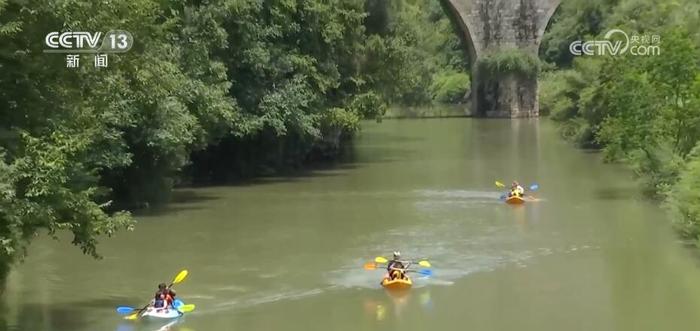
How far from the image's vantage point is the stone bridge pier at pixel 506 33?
47156 millimetres

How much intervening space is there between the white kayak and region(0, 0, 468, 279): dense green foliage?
1.03m

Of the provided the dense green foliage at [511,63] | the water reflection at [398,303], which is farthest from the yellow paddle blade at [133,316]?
the dense green foliage at [511,63]

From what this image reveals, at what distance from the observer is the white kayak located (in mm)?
11234

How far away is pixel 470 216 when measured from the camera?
18.9m

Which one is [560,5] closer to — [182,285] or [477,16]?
[477,16]

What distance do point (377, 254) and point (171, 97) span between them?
5.41 m

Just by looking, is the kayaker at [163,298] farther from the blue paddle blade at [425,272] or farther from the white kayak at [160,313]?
the blue paddle blade at [425,272]

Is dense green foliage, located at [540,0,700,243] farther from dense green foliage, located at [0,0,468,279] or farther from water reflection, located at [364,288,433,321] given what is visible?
dense green foliage, located at [0,0,468,279]

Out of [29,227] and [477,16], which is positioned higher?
[477,16]

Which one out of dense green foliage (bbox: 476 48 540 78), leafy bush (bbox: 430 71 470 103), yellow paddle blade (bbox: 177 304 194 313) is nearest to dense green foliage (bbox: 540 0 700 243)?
yellow paddle blade (bbox: 177 304 194 313)

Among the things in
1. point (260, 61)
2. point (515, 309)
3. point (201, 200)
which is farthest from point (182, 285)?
point (260, 61)

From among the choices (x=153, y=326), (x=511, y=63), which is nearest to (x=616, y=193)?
(x=153, y=326)

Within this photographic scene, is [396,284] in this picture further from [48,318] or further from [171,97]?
[171,97]

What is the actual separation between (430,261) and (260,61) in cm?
919
